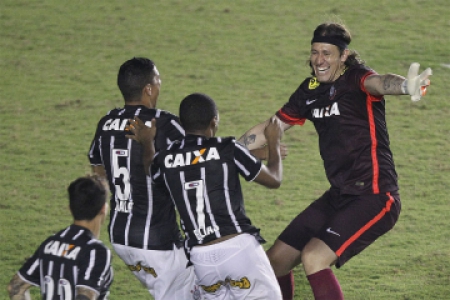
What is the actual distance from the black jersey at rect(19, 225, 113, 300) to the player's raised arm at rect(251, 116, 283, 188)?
1056mm

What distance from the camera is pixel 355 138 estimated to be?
5031 millimetres

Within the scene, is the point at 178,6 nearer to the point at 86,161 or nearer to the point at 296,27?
the point at 296,27

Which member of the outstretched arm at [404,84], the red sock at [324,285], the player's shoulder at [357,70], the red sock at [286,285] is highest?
the player's shoulder at [357,70]

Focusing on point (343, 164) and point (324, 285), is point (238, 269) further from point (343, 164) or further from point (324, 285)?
point (343, 164)

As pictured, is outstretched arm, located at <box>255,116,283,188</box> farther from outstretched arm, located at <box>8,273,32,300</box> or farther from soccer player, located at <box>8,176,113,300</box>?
outstretched arm, located at <box>8,273,32,300</box>

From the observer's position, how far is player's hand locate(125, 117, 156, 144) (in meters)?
4.73

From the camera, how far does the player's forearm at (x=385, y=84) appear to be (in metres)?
4.80

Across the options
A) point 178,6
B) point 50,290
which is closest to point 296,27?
point 178,6

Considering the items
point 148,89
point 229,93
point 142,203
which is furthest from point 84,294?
point 229,93

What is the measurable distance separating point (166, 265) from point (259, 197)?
11.2ft

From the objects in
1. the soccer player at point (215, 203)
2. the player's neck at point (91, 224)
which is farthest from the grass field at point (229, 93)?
the player's neck at point (91, 224)

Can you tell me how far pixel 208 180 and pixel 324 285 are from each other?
98 cm

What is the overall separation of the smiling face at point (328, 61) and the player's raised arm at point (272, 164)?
530 mm

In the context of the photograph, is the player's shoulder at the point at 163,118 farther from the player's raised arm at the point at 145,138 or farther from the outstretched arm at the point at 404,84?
the outstretched arm at the point at 404,84
